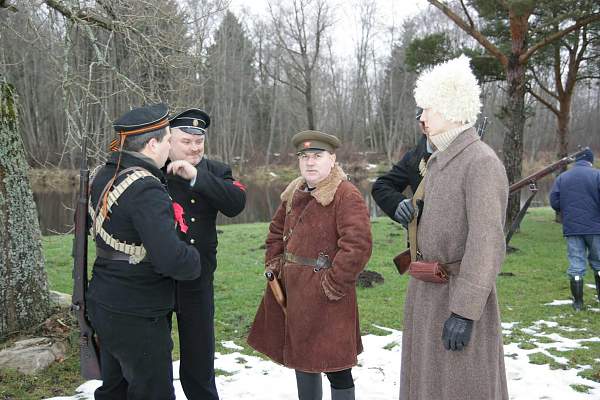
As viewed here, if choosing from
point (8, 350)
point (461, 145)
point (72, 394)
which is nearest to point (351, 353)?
point (461, 145)

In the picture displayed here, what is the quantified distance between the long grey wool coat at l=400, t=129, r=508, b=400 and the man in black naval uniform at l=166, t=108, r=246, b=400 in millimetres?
1377

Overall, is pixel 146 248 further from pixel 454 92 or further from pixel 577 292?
pixel 577 292

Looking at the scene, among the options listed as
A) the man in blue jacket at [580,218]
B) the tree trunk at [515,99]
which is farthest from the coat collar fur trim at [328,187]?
the tree trunk at [515,99]

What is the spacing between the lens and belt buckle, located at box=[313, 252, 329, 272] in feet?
10.4

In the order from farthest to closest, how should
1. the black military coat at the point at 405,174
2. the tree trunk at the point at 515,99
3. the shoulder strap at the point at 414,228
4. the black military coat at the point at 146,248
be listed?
1. the tree trunk at the point at 515,99
2. the black military coat at the point at 405,174
3. the shoulder strap at the point at 414,228
4. the black military coat at the point at 146,248

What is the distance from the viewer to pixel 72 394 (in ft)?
13.0

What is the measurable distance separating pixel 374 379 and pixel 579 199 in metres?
4.07

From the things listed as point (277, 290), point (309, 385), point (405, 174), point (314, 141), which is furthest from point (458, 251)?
point (405, 174)

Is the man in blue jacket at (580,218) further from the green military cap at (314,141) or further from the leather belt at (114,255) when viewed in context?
the leather belt at (114,255)

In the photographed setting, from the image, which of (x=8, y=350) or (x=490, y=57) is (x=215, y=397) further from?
(x=490, y=57)

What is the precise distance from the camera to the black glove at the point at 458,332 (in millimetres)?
2375

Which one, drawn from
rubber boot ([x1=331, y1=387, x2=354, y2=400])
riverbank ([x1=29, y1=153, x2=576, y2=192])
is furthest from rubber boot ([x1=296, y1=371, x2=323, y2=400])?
riverbank ([x1=29, y1=153, x2=576, y2=192])

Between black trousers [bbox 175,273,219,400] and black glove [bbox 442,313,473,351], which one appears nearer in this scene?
black glove [bbox 442,313,473,351]

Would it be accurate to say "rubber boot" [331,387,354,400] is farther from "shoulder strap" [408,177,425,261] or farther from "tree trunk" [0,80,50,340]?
"tree trunk" [0,80,50,340]
